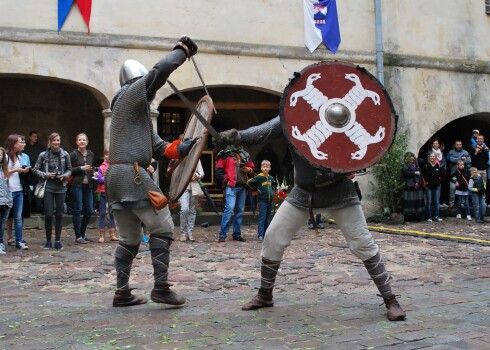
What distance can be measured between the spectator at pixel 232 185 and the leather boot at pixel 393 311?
500cm

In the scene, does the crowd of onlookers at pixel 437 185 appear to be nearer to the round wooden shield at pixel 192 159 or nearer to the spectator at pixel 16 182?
the spectator at pixel 16 182

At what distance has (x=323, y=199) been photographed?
4180 millimetres

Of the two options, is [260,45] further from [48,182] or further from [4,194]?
[4,194]

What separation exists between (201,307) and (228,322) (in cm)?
52

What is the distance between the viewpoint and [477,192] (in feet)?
39.1

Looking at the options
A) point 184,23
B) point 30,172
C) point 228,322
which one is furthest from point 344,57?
point 228,322

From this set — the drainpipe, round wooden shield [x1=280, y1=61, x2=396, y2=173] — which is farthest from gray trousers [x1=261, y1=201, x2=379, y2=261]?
the drainpipe

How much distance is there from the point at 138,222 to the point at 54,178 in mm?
3817

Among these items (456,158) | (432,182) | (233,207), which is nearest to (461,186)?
(432,182)

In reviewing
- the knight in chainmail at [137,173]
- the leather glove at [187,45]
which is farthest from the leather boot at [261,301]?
the leather glove at [187,45]

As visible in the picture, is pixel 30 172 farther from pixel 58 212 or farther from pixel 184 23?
pixel 184 23

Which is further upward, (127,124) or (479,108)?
(479,108)

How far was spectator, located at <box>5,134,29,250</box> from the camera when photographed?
7867 millimetres

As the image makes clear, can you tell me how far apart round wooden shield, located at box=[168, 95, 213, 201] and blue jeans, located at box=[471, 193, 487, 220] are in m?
8.94
